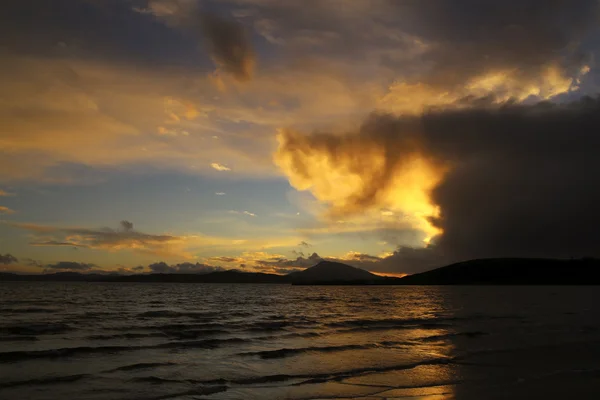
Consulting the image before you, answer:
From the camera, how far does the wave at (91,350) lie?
22.3 m

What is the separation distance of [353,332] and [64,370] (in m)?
21.3

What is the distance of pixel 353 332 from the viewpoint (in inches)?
1368

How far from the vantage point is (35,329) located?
32531 mm

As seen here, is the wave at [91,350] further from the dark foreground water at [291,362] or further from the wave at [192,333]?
the wave at [192,333]

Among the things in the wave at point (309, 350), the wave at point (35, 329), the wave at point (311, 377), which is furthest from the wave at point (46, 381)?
the wave at point (35, 329)

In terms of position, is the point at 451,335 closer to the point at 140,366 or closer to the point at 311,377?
the point at 311,377

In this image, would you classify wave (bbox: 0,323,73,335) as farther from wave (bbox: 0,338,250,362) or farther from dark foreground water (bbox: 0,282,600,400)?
wave (bbox: 0,338,250,362)

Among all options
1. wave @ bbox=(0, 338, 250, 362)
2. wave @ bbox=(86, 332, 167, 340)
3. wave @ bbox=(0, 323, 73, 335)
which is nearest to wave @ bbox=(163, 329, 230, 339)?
wave @ bbox=(86, 332, 167, 340)

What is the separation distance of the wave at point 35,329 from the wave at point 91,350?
8306mm

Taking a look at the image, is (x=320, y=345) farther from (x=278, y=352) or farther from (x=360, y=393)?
(x=360, y=393)

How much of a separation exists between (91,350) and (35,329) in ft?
37.2

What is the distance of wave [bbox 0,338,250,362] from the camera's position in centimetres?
2230

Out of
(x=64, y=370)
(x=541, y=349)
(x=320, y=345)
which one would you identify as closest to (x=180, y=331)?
(x=320, y=345)

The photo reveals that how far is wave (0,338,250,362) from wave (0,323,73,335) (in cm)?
831
